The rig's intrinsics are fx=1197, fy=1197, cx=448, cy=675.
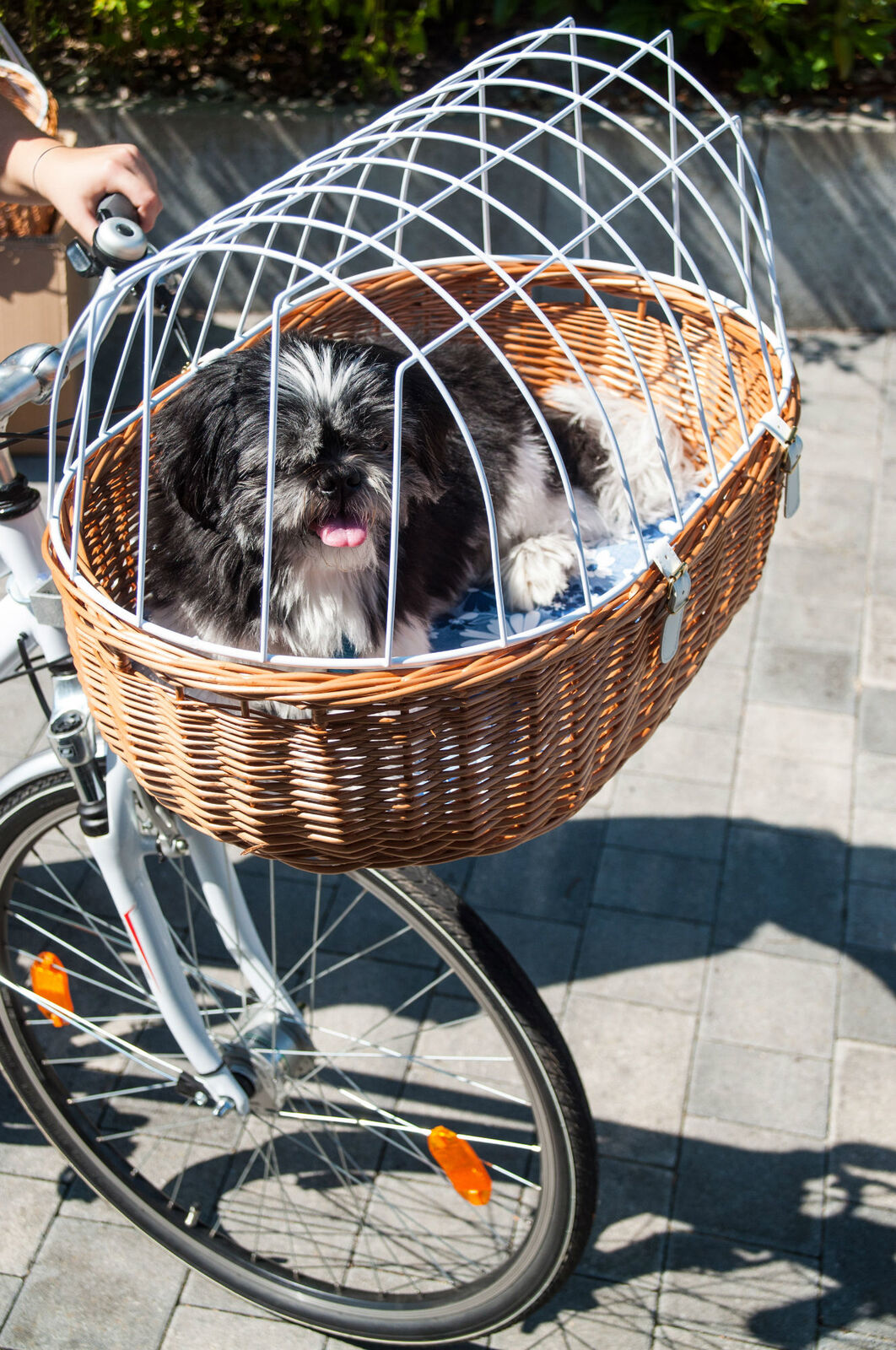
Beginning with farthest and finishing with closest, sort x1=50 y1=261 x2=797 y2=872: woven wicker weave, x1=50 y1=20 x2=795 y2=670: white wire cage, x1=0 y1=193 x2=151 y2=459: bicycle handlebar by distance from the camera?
x1=0 y1=193 x2=151 y2=459: bicycle handlebar
x1=50 y1=20 x2=795 y2=670: white wire cage
x1=50 y1=261 x2=797 y2=872: woven wicker weave

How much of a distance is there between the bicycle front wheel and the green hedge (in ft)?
11.7

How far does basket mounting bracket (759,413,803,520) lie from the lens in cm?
179

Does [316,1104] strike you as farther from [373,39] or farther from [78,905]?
[373,39]

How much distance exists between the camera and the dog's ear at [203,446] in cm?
173

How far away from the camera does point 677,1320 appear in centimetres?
236

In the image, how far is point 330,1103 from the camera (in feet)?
8.80

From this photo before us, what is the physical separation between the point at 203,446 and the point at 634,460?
1021 millimetres

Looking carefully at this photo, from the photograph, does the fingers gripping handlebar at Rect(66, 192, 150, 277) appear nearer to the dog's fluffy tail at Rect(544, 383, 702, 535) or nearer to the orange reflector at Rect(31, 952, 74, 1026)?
the dog's fluffy tail at Rect(544, 383, 702, 535)

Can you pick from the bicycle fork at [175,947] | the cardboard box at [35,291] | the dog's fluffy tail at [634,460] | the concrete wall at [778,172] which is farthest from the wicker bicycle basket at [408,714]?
the concrete wall at [778,172]

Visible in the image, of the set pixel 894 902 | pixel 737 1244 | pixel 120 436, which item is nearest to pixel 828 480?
pixel 894 902

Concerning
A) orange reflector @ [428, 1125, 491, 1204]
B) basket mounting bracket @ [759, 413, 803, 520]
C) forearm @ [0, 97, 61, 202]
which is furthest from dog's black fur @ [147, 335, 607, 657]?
orange reflector @ [428, 1125, 491, 1204]

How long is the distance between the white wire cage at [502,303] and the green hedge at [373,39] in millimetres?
295

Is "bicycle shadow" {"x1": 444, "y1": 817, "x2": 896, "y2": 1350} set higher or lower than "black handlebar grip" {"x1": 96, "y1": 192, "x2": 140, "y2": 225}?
lower

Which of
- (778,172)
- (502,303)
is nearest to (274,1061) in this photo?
(502,303)
